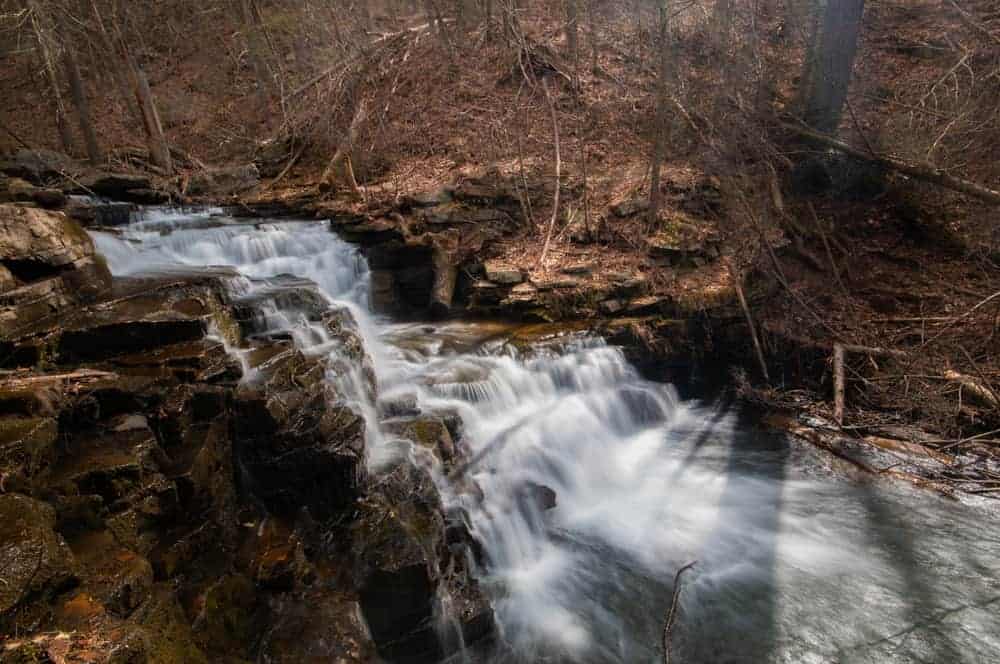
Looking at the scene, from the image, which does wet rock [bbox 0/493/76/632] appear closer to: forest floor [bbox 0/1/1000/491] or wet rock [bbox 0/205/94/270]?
wet rock [bbox 0/205/94/270]

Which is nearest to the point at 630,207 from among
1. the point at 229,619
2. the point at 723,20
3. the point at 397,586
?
the point at 723,20

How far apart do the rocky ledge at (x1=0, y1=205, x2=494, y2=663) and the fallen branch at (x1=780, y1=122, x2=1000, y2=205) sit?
7.54 metres

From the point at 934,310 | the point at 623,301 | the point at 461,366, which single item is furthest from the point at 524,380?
the point at 934,310

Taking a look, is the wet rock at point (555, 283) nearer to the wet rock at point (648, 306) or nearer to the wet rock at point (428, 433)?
the wet rock at point (648, 306)

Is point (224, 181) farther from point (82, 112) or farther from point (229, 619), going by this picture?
point (229, 619)

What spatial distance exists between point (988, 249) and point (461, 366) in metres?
8.22

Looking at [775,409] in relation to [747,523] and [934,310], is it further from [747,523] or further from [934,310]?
[934,310]

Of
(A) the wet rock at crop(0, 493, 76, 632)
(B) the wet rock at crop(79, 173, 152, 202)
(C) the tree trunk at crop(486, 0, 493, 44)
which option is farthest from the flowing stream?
(C) the tree trunk at crop(486, 0, 493, 44)

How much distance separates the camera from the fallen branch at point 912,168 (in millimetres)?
7273

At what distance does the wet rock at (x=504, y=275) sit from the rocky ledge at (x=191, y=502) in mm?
3713

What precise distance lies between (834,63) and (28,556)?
41.1 feet

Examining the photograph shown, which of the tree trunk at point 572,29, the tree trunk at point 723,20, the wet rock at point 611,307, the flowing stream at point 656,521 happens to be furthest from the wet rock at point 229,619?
the tree trunk at point 723,20

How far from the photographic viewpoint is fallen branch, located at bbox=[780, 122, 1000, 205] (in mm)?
7273

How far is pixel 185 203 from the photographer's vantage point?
11586 mm
